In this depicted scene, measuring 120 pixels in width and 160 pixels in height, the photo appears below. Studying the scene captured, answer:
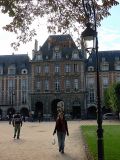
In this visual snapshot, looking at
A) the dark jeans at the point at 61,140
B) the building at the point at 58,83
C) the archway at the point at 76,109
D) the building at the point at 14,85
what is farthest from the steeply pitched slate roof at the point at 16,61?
the dark jeans at the point at 61,140

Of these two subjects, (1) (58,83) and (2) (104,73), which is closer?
(1) (58,83)

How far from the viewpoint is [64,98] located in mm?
84500

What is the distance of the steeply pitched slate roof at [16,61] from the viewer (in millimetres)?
88631

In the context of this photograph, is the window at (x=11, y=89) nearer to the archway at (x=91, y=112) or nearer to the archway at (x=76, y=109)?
the archway at (x=76, y=109)

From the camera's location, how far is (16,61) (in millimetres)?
89938

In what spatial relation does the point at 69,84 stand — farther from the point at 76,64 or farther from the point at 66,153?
the point at 66,153

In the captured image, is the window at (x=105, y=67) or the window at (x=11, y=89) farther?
the window at (x=11, y=89)

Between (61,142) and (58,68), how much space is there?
69142mm

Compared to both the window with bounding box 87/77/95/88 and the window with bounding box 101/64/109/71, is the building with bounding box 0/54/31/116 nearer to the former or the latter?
the window with bounding box 87/77/95/88

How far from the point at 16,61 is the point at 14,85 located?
5797 mm

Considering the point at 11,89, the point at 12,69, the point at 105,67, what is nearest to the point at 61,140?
the point at 105,67

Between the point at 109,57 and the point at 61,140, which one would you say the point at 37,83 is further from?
the point at 61,140

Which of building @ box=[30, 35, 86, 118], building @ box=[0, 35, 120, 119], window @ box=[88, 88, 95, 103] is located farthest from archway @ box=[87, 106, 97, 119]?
building @ box=[30, 35, 86, 118]

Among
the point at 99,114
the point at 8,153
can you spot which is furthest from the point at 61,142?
the point at 99,114
